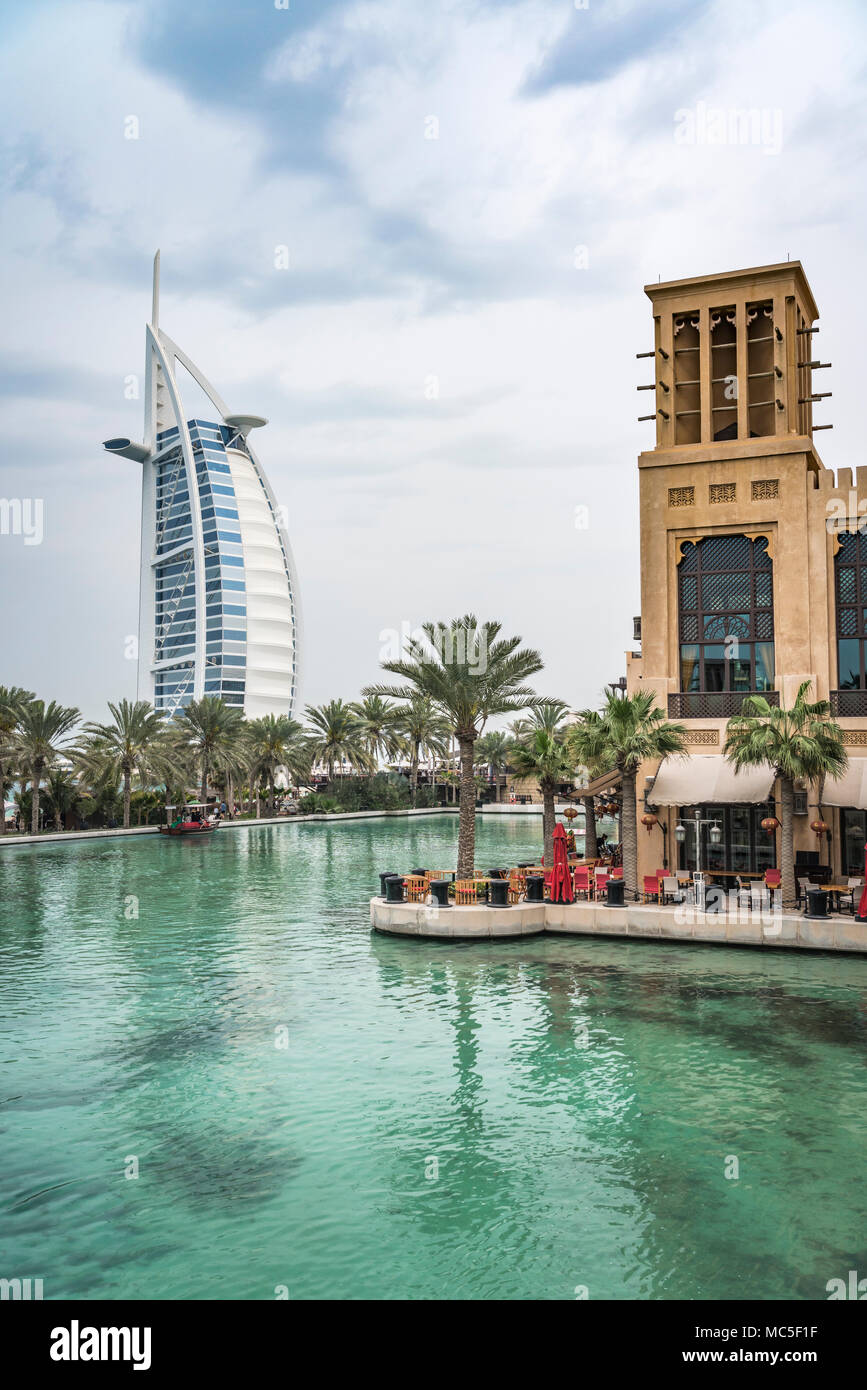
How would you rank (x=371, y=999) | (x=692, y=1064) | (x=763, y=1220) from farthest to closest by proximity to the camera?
1. (x=371, y=999)
2. (x=692, y=1064)
3. (x=763, y=1220)

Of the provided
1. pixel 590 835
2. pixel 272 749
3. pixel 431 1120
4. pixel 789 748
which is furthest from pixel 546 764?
pixel 272 749

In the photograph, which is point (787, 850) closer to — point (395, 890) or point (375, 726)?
point (395, 890)

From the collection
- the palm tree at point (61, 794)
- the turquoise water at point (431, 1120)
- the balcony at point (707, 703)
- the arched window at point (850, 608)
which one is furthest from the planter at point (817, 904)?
the palm tree at point (61, 794)

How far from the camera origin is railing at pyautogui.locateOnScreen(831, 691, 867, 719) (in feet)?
87.2

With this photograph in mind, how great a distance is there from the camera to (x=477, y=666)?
93.7 ft

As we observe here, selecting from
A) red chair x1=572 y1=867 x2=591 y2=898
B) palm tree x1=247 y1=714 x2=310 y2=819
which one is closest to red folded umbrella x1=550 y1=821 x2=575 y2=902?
red chair x1=572 y1=867 x2=591 y2=898

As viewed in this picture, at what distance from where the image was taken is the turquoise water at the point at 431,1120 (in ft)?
29.9

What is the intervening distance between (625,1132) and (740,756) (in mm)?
12721

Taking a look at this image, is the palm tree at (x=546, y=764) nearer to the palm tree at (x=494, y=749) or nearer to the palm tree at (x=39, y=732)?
the palm tree at (x=39, y=732)

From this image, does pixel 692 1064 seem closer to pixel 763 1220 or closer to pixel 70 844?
pixel 763 1220

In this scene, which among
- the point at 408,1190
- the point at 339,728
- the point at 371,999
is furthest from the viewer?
the point at 339,728

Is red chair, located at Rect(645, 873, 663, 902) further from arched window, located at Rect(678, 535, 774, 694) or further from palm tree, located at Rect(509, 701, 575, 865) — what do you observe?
palm tree, located at Rect(509, 701, 575, 865)

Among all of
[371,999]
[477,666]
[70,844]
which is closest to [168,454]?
[70,844]
